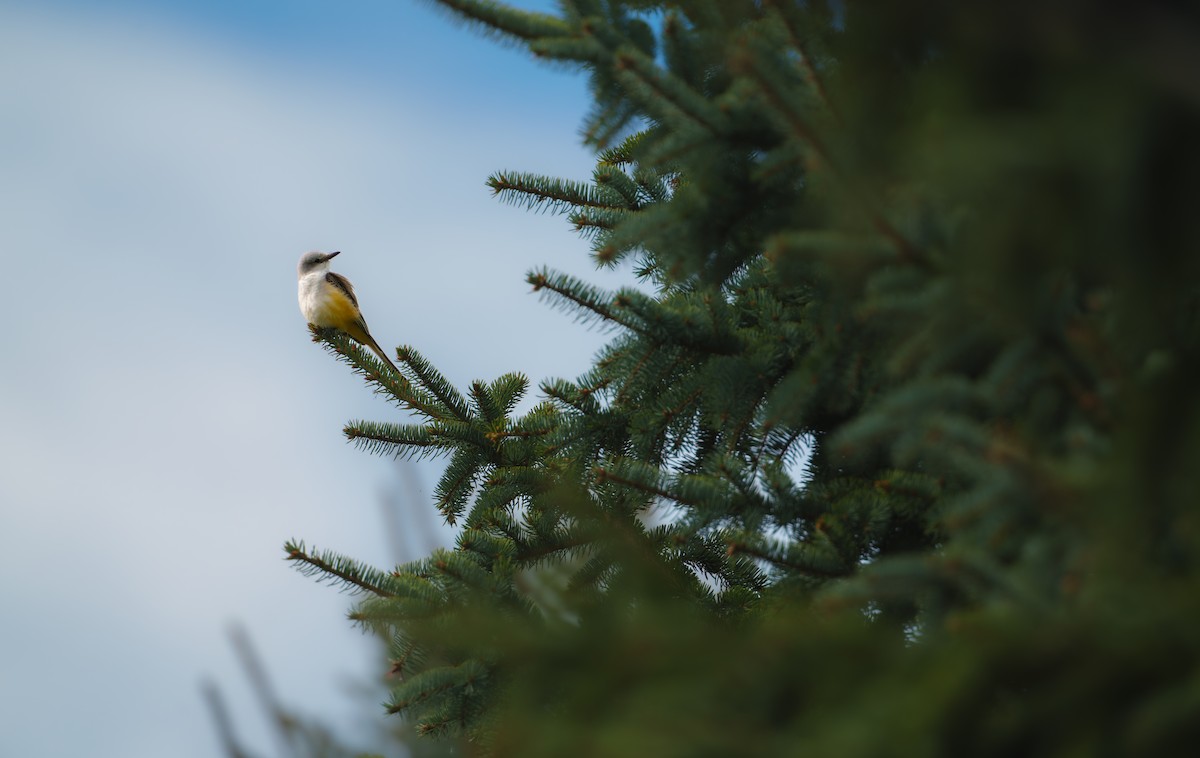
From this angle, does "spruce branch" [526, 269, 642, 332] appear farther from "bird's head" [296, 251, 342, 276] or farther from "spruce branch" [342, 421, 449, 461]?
"bird's head" [296, 251, 342, 276]

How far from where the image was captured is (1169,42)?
1.24m

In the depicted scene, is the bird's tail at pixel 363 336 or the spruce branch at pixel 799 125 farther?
the bird's tail at pixel 363 336

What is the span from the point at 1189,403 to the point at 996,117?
0.59 meters

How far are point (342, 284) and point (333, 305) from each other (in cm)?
35

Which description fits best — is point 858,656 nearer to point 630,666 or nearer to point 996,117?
point 630,666

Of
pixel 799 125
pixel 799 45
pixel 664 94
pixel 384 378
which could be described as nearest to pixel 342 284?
pixel 384 378

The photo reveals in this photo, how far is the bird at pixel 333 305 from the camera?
8.57 metres

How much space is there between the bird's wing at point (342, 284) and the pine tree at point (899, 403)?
17.7ft

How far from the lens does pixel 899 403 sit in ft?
6.97

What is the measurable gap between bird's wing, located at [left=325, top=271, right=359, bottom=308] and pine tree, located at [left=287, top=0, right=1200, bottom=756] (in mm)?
5410

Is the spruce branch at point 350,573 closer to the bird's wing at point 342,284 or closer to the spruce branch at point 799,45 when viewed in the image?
the spruce branch at point 799,45

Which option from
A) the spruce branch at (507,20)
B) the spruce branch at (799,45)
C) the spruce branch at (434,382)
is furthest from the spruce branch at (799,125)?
the spruce branch at (434,382)

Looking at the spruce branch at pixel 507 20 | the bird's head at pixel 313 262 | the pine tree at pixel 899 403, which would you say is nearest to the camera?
the pine tree at pixel 899 403

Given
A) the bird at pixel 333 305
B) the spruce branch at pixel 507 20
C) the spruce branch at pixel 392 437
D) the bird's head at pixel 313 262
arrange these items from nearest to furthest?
the spruce branch at pixel 507 20, the spruce branch at pixel 392 437, the bird at pixel 333 305, the bird's head at pixel 313 262
